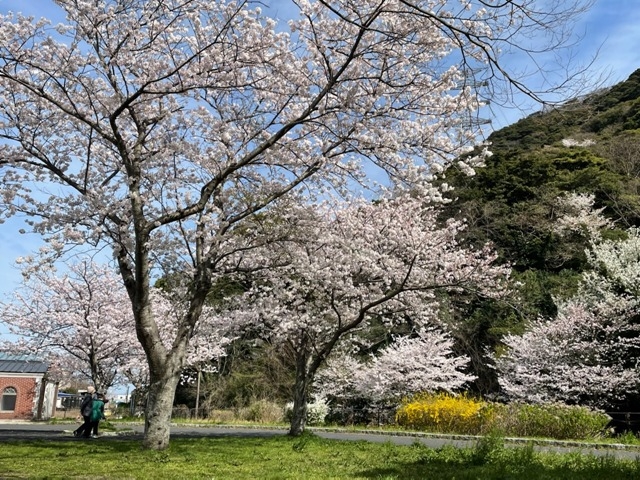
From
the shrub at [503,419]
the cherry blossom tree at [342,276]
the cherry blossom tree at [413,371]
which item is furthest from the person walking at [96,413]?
the cherry blossom tree at [413,371]

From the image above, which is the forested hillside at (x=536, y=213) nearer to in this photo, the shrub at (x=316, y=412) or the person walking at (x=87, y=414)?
the shrub at (x=316, y=412)

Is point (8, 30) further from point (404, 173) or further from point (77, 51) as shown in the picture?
point (404, 173)

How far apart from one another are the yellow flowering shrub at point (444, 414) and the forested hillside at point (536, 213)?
17.7 feet

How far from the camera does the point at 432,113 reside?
28.5 feet

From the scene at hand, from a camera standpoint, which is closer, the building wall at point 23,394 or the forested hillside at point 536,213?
the forested hillside at point 536,213

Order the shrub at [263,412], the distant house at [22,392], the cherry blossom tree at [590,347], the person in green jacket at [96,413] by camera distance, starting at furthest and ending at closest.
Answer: the distant house at [22,392]
the shrub at [263,412]
the cherry blossom tree at [590,347]
the person in green jacket at [96,413]

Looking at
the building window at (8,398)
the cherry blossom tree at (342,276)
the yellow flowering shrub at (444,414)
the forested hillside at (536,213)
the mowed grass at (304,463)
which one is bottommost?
the mowed grass at (304,463)

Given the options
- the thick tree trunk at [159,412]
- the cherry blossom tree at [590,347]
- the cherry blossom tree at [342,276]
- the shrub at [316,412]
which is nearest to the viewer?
the thick tree trunk at [159,412]

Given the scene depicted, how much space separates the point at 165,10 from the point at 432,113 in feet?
14.0

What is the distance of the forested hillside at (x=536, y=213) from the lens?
24.3 m

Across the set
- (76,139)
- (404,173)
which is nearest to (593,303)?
(404,173)

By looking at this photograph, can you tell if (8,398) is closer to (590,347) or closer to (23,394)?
(23,394)

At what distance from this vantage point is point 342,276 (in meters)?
13.3

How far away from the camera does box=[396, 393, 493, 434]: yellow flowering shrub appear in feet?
53.6
